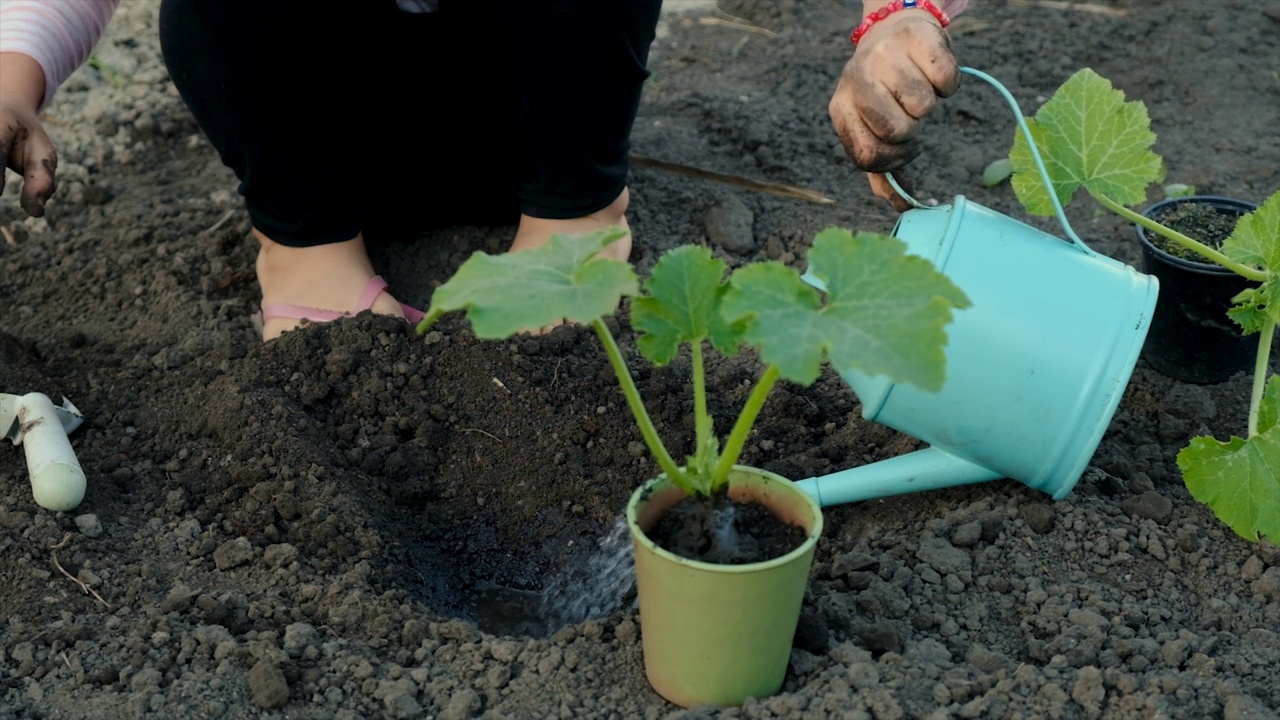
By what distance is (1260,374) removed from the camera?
1673 millimetres

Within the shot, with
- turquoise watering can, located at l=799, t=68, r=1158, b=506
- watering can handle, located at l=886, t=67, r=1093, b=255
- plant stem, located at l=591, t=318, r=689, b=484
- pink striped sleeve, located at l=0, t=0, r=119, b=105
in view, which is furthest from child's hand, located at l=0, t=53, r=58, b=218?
watering can handle, located at l=886, t=67, r=1093, b=255

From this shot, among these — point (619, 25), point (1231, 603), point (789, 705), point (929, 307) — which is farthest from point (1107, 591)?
point (619, 25)

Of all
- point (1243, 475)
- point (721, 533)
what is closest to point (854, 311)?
point (721, 533)

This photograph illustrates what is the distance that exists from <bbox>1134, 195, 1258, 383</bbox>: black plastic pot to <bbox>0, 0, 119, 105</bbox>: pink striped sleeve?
1746mm

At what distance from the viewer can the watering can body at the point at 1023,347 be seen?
149 centimetres

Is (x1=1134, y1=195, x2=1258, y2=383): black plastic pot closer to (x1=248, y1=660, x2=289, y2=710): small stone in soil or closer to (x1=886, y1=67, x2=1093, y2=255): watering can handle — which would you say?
(x1=886, y1=67, x2=1093, y2=255): watering can handle

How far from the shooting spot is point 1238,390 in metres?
1.99

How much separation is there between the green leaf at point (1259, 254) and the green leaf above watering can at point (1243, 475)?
169mm

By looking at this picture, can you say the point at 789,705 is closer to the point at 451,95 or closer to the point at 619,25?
the point at 619,25

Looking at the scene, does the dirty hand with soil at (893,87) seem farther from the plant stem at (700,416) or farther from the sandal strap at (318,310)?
the sandal strap at (318,310)

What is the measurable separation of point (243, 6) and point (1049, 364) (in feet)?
4.27

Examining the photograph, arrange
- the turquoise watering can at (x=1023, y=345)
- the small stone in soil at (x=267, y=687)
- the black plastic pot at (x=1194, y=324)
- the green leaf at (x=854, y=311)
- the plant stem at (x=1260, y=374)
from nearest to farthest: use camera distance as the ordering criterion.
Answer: the green leaf at (x=854, y=311) < the small stone in soil at (x=267, y=687) < the turquoise watering can at (x=1023, y=345) < the plant stem at (x=1260, y=374) < the black plastic pot at (x=1194, y=324)

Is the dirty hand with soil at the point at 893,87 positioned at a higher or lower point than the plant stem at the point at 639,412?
higher

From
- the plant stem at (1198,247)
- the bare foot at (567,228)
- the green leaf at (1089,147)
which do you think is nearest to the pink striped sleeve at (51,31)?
the bare foot at (567,228)
